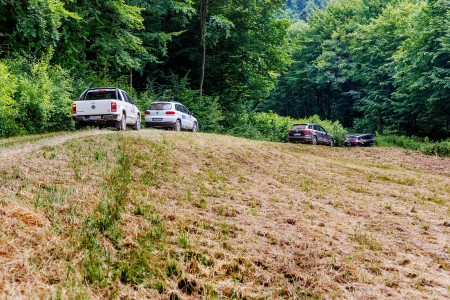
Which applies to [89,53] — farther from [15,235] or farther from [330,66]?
[330,66]

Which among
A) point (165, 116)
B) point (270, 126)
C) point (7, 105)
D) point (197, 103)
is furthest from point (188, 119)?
point (270, 126)

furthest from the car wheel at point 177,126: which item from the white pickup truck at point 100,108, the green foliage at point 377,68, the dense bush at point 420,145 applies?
the green foliage at point 377,68

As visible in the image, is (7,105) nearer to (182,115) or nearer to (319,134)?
(182,115)

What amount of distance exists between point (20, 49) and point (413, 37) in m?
29.9

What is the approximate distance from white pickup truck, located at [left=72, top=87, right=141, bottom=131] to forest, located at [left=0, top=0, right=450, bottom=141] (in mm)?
1502

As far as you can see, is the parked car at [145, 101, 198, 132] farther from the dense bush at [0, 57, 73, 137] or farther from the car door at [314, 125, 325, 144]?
the car door at [314, 125, 325, 144]

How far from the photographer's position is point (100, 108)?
14.3 metres

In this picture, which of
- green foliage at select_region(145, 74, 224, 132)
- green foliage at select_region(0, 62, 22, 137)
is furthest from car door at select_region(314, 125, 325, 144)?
green foliage at select_region(0, 62, 22, 137)

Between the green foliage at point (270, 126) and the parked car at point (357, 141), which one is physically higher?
the green foliage at point (270, 126)

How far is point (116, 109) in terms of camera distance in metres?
14.4

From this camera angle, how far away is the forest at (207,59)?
15.7m

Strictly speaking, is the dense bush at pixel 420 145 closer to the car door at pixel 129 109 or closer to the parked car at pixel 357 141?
the parked car at pixel 357 141

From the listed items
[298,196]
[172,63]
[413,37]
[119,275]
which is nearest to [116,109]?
[298,196]

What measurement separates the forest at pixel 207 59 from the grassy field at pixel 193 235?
905 centimetres
